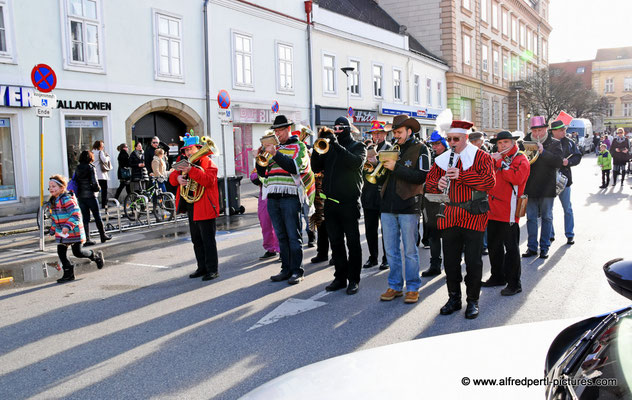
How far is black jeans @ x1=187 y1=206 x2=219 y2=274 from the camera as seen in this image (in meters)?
7.10

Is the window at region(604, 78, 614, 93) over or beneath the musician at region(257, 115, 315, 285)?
over

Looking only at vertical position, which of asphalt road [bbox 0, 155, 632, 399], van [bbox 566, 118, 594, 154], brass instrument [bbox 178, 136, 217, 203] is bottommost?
asphalt road [bbox 0, 155, 632, 399]

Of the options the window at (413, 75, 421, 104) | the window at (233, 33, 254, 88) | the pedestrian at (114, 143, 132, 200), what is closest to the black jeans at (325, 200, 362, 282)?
the pedestrian at (114, 143, 132, 200)

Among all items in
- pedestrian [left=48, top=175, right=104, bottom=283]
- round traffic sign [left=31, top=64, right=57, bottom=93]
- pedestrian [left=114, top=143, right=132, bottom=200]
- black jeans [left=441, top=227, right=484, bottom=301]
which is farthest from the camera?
pedestrian [left=114, top=143, right=132, bottom=200]

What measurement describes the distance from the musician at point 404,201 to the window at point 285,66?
1722cm

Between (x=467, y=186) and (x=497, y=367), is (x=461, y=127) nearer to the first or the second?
(x=467, y=186)

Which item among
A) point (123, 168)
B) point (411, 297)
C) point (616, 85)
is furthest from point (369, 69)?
point (616, 85)

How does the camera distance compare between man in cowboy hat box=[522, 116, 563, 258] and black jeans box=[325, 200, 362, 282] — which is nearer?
black jeans box=[325, 200, 362, 282]

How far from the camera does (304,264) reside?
317 inches

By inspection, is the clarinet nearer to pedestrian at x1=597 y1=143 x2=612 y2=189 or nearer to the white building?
pedestrian at x1=597 y1=143 x2=612 y2=189

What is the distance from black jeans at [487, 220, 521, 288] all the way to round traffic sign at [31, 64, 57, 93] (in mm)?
7901

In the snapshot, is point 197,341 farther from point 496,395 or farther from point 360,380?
point 496,395

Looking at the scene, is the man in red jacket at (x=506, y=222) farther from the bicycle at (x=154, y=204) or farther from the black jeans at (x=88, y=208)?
the bicycle at (x=154, y=204)

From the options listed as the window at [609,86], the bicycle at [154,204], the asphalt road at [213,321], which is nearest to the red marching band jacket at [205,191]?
the asphalt road at [213,321]
